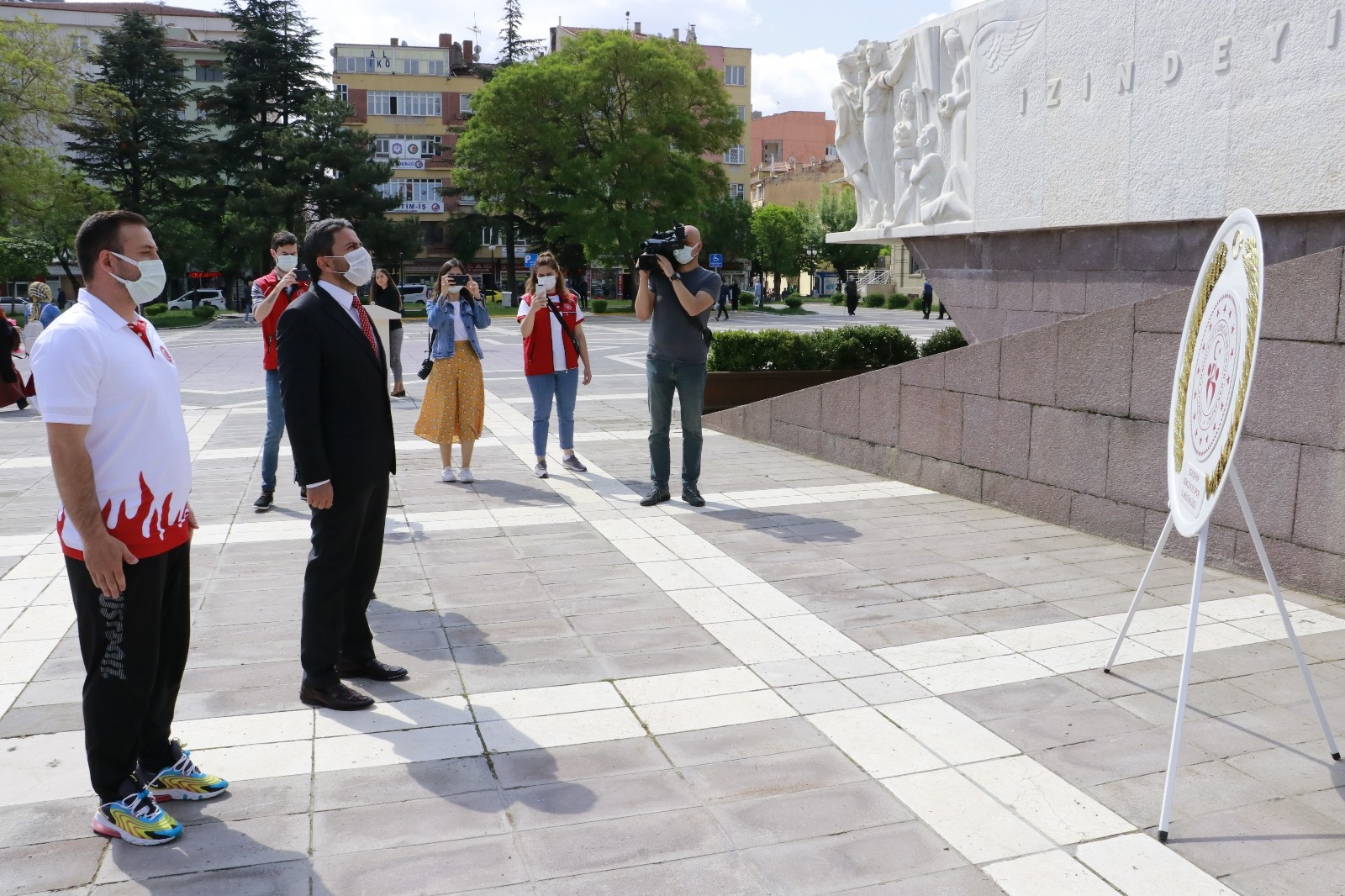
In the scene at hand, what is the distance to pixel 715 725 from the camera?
166 inches

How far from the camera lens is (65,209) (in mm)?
38750

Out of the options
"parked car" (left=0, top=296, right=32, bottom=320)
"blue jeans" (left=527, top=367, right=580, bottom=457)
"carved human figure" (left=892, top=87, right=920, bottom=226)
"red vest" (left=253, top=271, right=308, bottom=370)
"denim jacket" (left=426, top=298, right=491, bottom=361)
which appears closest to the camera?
"red vest" (left=253, top=271, right=308, bottom=370)

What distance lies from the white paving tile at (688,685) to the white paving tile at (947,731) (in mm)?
589

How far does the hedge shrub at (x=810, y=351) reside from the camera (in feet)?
45.3

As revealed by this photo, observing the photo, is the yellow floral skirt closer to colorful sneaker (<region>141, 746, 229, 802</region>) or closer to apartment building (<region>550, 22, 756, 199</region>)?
colorful sneaker (<region>141, 746, 229, 802</region>)

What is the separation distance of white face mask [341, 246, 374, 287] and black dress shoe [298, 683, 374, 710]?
156cm

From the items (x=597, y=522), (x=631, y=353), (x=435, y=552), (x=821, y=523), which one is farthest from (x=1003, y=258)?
(x=631, y=353)

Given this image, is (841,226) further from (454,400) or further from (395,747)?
(395,747)

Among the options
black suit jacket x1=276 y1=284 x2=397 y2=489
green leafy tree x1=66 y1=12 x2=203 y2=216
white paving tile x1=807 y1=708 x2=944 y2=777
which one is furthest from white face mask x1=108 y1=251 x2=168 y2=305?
green leafy tree x1=66 y1=12 x2=203 y2=216

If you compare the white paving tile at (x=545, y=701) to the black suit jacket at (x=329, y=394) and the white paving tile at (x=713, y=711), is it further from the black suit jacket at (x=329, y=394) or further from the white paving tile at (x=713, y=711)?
the black suit jacket at (x=329, y=394)

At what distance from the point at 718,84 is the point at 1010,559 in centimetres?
4715

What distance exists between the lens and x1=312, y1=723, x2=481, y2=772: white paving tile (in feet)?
12.8

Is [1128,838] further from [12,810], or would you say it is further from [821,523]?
[821,523]

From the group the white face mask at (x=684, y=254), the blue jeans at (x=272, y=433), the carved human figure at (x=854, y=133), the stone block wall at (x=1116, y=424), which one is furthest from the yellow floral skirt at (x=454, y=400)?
the carved human figure at (x=854, y=133)
